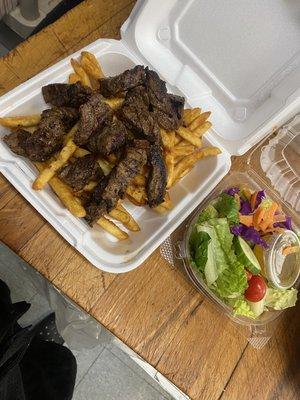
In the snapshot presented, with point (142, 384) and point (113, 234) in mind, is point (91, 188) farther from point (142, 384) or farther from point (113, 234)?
point (142, 384)

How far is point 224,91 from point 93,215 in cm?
61

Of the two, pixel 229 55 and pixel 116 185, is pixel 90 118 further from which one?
pixel 229 55

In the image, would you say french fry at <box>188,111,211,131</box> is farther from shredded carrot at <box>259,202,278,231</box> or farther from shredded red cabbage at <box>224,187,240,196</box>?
shredded carrot at <box>259,202,278,231</box>

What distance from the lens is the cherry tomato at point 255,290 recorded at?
137cm

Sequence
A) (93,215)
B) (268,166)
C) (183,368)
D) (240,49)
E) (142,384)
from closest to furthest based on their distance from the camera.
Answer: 1. (93,215)
2. (183,368)
3. (240,49)
4. (268,166)
5. (142,384)

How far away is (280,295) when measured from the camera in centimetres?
142

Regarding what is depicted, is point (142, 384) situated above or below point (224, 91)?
below

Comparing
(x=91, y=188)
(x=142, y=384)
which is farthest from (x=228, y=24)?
(x=142, y=384)

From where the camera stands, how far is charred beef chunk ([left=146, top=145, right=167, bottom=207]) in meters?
1.26

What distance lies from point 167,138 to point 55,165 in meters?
→ 0.35

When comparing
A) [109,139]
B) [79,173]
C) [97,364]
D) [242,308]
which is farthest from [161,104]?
[97,364]

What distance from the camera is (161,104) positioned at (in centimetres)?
133

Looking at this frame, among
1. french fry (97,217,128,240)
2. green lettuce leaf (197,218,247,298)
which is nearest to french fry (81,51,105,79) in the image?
french fry (97,217,128,240)

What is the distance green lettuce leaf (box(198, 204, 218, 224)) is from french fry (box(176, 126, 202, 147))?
207mm
